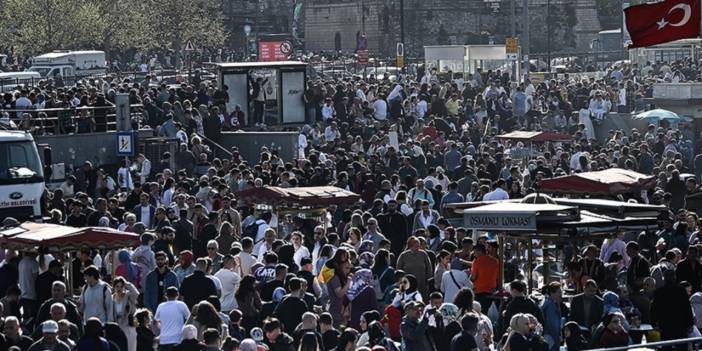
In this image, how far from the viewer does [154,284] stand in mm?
20828

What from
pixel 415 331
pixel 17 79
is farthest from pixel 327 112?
pixel 415 331

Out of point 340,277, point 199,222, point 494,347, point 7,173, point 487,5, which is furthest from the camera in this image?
point 487,5

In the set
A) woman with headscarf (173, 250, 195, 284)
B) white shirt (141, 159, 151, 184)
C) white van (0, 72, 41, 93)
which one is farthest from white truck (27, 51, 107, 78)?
woman with headscarf (173, 250, 195, 284)

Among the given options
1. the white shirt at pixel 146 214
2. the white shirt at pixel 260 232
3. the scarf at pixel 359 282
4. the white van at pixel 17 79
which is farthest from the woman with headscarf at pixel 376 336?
the white van at pixel 17 79

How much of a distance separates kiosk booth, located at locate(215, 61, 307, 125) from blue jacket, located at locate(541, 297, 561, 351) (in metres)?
24.0

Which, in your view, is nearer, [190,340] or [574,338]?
[190,340]

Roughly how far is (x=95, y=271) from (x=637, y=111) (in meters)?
33.2

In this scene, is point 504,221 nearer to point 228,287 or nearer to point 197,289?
point 228,287

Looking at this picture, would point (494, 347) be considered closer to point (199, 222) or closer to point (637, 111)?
point (199, 222)

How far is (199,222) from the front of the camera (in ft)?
86.2

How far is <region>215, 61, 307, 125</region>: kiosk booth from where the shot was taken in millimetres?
42656

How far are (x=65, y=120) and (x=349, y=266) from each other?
18741 millimetres

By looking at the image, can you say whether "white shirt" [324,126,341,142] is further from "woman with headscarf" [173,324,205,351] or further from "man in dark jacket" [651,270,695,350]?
"woman with headscarf" [173,324,205,351]

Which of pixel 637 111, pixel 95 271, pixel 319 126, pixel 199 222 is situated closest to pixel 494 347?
pixel 95 271
